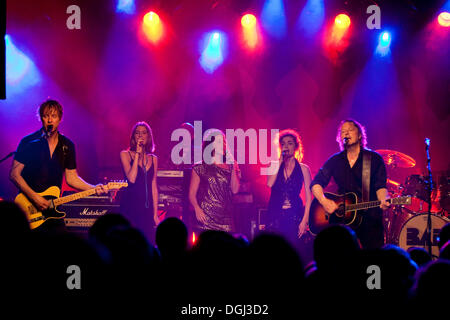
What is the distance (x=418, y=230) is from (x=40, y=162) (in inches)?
254

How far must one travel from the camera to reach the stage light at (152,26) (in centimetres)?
930

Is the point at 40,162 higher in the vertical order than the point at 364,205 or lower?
higher

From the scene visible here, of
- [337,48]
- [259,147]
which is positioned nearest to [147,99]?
[259,147]

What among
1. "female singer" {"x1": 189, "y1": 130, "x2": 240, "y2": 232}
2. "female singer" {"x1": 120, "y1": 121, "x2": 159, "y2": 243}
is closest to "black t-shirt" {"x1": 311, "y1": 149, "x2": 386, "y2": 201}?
"female singer" {"x1": 189, "y1": 130, "x2": 240, "y2": 232}

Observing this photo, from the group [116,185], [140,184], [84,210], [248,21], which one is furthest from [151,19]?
[84,210]

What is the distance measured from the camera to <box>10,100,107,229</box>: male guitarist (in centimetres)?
667

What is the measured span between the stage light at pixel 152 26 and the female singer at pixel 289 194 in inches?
163

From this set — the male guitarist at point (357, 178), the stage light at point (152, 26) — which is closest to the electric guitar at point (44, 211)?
the male guitarist at point (357, 178)

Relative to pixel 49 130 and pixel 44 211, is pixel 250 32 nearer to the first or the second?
pixel 49 130

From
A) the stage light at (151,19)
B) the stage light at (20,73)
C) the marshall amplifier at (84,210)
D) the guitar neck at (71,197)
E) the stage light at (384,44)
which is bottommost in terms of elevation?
the marshall amplifier at (84,210)

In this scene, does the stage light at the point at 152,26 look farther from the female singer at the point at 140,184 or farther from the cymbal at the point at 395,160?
the cymbal at the point at 395,160

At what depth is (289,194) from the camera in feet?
23.6

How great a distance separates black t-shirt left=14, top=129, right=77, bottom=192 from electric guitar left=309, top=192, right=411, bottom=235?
14.0 feet

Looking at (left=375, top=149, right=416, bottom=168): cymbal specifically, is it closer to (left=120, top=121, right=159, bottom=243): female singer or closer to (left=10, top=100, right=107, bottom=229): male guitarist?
(left=120, top=121, right=159, bottom=243): female singer
